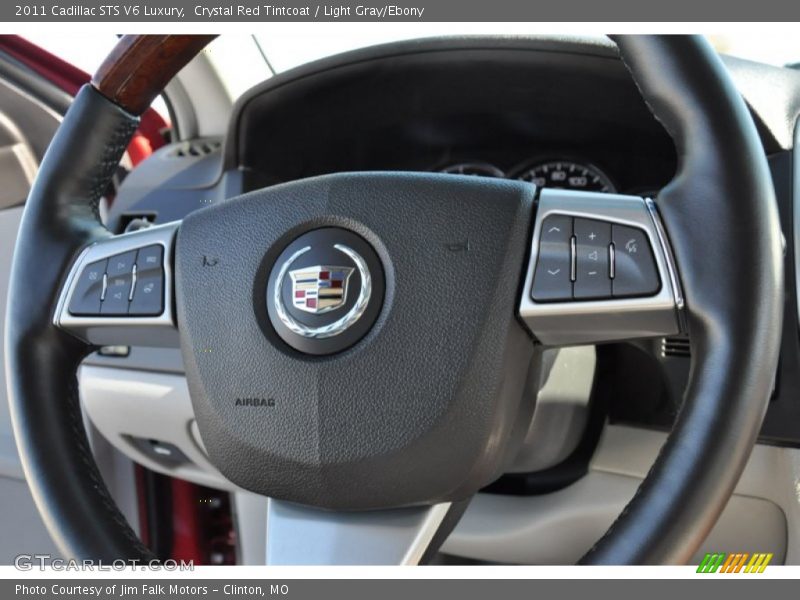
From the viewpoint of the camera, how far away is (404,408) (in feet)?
2.16

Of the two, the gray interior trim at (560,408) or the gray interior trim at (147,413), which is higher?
the gray interior trim at (560,408)

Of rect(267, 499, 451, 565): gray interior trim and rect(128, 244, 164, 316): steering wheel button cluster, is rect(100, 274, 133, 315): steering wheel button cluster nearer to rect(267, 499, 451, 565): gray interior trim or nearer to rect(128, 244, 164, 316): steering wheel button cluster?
rect(128, 244, 164, 316): steering wheel button cluster

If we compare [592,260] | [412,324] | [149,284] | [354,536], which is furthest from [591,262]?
[149,284]

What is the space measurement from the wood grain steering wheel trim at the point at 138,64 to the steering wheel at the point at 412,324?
0.16m

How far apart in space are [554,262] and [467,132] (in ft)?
2.33

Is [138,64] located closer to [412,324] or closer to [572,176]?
[412,324]

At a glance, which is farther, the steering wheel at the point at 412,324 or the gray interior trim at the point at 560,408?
the gray interior trim at the point at 560,408

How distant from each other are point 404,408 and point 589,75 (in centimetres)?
62

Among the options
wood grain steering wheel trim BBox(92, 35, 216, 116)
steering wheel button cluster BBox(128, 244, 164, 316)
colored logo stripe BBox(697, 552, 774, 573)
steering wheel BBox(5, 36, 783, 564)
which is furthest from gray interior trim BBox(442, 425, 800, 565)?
wood grain steering wheel trim BBox(92, 35, 216, 116)

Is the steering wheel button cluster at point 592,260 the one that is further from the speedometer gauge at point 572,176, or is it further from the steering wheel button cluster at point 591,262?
the speedometer gauge at point 572,176

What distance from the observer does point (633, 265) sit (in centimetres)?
62

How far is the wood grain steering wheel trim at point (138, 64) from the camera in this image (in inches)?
32.8

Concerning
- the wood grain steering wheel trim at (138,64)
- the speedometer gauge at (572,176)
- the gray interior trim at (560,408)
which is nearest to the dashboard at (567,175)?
the speedometer gauge at (572,176)

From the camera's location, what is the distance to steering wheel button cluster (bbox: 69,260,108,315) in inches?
31.1
